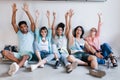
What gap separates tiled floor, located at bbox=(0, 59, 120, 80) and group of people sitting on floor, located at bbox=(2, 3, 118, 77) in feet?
0.30

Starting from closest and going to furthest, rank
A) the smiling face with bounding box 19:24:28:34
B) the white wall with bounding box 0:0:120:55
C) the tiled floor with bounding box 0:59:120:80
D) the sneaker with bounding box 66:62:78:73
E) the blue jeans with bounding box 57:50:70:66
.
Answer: the tiled floor with bounding box 0:59:120:80 → the sneaker with bounding box 66:62:78:73 → the blue jeans with bounding box 57:50:70:66 → the smiling face with bounding box 19:24:28:34 → the white wall with bounding box 0:0:120:55

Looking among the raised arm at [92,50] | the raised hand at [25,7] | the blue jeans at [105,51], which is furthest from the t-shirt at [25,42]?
the blue jeans at [105,51]

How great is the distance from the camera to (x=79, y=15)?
2.83m

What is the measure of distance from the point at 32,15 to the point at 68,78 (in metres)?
1.04

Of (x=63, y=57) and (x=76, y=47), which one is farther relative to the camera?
(x=76, y=47)

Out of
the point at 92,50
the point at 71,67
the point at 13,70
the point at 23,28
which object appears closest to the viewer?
the point at 13,70

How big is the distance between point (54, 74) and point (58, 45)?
1.93ft

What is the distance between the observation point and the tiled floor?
2160mm

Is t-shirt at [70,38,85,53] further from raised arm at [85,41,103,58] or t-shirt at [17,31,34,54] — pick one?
t-shirt at [17,31,34,54]

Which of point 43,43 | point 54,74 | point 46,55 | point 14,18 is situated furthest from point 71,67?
point 14,18

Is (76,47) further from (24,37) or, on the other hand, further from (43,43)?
(24,37)

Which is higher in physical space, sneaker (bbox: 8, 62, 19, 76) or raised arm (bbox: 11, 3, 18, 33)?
raised arm (bbox: 11, 3, 18, 33)

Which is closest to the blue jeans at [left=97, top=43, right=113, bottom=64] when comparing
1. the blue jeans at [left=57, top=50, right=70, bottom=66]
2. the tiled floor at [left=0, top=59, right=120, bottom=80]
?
the tiled floor at [left=0, top=59, right=120, bottom=80]

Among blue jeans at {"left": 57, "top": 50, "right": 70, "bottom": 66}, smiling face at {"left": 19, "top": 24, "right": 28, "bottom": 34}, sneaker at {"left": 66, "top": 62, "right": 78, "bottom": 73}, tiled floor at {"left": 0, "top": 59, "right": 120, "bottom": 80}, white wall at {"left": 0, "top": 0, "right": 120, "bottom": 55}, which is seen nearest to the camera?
tiled floor at {"left": 0, "top": 59, "right": 120, "bottom": 80}
